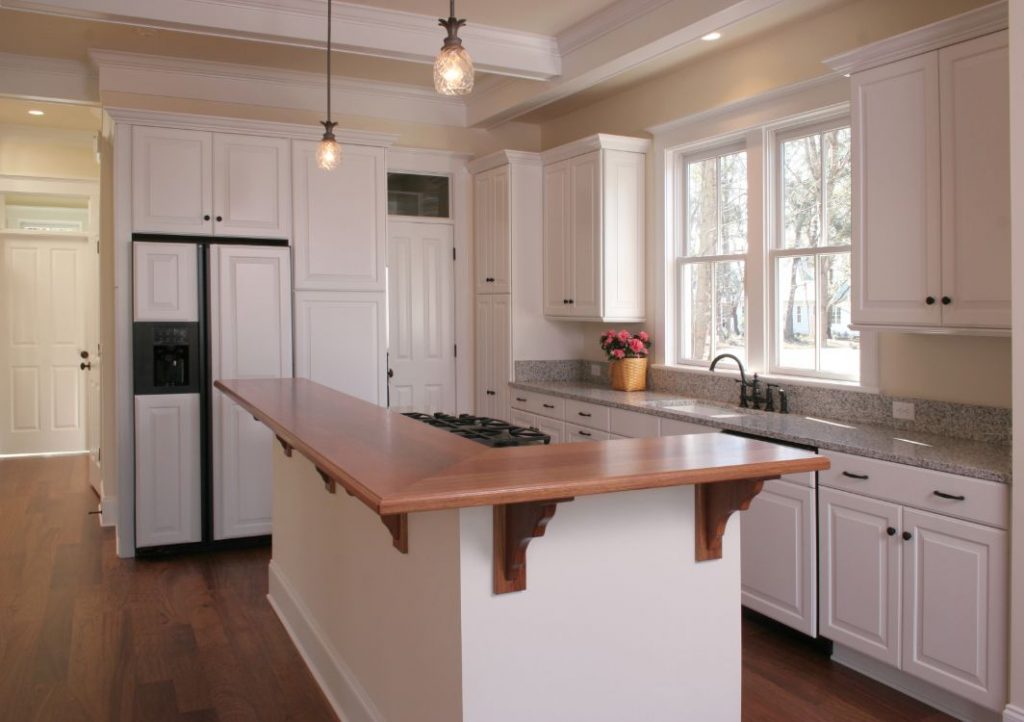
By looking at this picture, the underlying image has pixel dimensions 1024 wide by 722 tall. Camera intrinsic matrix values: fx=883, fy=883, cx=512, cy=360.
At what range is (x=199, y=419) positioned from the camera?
5.06m

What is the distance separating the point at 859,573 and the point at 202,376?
3614 millimetres

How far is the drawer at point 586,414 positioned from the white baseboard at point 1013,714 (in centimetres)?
247

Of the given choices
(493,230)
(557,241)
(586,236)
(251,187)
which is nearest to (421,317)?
(493,230)

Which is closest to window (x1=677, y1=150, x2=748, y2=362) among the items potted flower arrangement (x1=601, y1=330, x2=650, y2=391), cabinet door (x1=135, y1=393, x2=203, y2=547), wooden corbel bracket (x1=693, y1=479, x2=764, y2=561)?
potted flower arrangement (x1=601, y1=330, x2=650, y2=391)

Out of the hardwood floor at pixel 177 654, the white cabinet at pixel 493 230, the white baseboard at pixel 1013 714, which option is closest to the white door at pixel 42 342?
the hardwood floor at pixel 177 654

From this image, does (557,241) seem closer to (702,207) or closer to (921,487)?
(702,207)

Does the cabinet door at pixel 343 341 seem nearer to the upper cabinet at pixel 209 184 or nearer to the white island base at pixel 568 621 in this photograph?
the upper cabinet at pixel 209 184

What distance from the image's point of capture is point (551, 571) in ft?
7.30

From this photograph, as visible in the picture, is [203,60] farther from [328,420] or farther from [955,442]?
[955,442]

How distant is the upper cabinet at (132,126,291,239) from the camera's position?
16.1 feet

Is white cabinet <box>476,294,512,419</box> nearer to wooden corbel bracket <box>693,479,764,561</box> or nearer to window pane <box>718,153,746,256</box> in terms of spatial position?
window pane <box>718,153,746,256</box>

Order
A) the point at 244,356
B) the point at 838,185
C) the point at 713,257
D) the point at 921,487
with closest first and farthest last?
the point at 921,487
the point at 838,185
the point at 713,257
the point at 244,356

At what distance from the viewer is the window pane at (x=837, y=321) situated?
4.09 meters

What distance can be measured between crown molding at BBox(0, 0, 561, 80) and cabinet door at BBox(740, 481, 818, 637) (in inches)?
111
